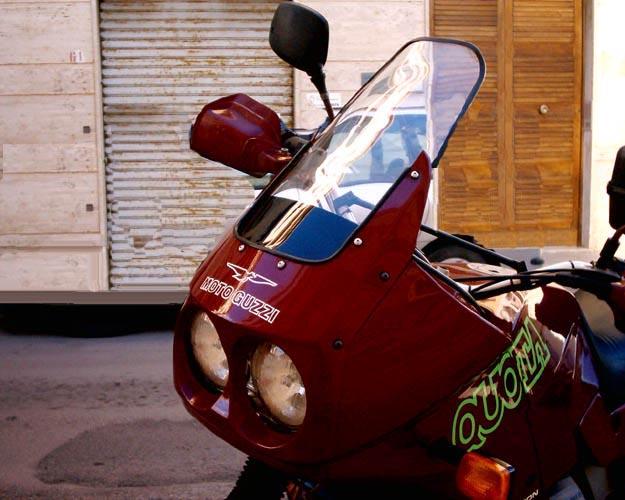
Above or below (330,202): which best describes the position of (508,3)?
above

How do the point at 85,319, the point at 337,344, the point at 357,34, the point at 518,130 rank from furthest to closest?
the point at 518,130
the point at 357,34
the point at 85,319
the point at 337,344

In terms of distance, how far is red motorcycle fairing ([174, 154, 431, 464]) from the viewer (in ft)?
6.02

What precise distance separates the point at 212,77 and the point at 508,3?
3032mm

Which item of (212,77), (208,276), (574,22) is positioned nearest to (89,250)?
(212,77)

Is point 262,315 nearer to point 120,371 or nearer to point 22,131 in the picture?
point 120,371

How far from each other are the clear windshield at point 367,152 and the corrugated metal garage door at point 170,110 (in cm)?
690

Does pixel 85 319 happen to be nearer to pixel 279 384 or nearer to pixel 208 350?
pixel 208 350

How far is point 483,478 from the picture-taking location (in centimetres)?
189

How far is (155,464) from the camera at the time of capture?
4.73 metres

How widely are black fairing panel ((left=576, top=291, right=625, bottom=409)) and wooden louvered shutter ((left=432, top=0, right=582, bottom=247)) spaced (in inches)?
279

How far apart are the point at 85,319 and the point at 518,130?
4.65m

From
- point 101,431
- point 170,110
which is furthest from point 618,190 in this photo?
point 170,110

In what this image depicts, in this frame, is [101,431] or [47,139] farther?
[47,139]

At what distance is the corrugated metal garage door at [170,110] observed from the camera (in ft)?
29.8
